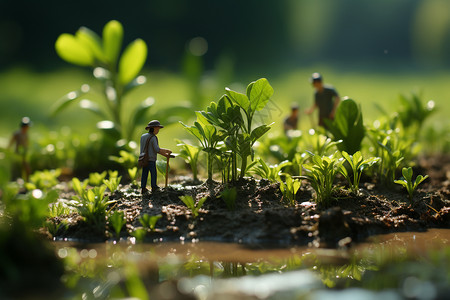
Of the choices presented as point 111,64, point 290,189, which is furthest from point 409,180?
point 111,64

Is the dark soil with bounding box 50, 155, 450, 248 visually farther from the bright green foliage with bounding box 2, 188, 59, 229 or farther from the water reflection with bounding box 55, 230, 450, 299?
the bright green foliage with bounding box 2, 188, 59, 229

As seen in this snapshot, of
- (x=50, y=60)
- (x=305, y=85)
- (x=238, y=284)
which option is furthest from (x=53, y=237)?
(x=50, y=60)

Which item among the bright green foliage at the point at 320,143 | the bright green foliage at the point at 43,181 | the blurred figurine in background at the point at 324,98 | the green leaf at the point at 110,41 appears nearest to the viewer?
the bright green foliage at the point at 320,143

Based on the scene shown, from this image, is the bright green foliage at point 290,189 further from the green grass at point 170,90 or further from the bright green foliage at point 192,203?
the green grass at point 170,90

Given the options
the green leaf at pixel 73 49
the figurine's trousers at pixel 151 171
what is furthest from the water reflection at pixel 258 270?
the green leaf at pixel 73 49

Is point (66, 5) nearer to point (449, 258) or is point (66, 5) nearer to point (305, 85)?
point (305, 85)

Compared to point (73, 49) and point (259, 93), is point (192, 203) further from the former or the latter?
point (73, 49)
